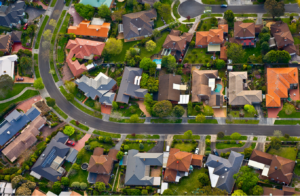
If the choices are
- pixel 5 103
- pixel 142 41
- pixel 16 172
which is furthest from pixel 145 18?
pixel 16 172

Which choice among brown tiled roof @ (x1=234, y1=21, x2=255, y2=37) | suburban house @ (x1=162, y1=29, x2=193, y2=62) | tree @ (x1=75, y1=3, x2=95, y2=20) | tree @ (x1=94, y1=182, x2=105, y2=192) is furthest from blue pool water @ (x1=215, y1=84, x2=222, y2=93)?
tree @ (x1=75, y1=3, x2=95, y2=20)

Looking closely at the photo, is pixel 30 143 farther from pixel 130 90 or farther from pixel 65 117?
pixel 130 90

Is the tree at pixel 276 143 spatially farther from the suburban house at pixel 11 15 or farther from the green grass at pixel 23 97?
the suburban house at pixel 11 15

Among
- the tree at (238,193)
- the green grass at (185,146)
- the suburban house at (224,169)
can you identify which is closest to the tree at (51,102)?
the green grass at (185,146)

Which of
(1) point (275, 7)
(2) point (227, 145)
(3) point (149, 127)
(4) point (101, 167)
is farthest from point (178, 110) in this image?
(1) point (275, 7)

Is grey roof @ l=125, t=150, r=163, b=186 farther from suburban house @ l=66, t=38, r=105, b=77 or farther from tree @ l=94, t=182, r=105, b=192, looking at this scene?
suburban house @ l=66, t=38, r=105, b=77

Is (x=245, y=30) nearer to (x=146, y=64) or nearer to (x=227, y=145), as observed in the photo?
(x=146, y=64)
